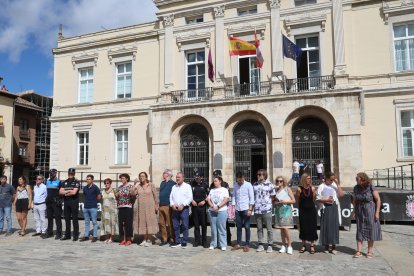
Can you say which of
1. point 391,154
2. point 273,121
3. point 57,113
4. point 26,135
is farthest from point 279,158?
point 26,135

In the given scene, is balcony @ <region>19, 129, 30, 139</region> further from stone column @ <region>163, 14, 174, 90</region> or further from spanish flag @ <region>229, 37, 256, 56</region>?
spanish flag @ <region>229, 37, 256, 56</region>

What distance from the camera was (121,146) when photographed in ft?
81.5

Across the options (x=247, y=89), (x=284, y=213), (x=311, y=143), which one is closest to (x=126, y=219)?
(x=284, y=213)

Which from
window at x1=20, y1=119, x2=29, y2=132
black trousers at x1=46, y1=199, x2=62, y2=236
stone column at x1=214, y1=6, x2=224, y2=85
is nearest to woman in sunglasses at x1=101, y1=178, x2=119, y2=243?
black trousers at x1=46, y1=199, x2=62, y2=236

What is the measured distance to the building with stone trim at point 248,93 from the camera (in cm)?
1903

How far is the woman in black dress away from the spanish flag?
497 inches

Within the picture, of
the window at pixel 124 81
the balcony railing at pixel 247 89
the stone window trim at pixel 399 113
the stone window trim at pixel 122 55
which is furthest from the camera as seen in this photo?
the window at pixel 124 81

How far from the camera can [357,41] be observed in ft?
65.2

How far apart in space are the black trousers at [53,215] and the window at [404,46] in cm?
1645

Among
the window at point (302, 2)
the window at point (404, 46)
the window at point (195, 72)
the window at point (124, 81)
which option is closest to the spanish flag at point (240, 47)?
the window at point (195, 72)

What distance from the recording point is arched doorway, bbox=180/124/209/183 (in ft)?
72.2

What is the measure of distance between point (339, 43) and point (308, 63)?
184 cm

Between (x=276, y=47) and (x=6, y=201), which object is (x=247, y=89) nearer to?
(x=276, y=47)

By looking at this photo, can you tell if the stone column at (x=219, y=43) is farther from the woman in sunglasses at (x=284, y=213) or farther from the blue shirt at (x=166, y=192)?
the woman in sunglasses at (x=284, y=213)
